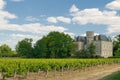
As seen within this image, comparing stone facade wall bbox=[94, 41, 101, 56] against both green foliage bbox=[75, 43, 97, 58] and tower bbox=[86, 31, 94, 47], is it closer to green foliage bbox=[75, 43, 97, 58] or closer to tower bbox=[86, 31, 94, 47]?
tower bbox=[86, 31, 94, 47]

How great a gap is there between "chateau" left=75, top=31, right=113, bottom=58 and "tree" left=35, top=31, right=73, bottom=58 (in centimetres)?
1537

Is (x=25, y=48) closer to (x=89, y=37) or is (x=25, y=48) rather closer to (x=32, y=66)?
(x=89, y=37)

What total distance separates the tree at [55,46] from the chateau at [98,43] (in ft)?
50.4

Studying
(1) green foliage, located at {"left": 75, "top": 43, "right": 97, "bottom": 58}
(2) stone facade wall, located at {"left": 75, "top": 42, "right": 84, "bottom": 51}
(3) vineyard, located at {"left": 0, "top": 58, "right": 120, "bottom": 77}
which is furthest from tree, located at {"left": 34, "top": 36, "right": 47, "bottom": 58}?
(3) vineyard, located at {"left": 0, "top": 58, "right": 120, "bottom": 77}

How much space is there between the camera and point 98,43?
13238 cm

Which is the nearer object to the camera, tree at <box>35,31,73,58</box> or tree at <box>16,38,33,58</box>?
tree at <box>35,31,73,58</box>

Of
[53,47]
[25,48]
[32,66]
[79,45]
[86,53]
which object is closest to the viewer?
[32,66]

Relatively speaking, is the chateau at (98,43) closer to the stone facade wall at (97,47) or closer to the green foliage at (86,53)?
the stone facade wall at (97,47)

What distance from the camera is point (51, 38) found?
4751 inches

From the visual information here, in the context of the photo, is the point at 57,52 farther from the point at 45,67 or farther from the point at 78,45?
the point at 45,67

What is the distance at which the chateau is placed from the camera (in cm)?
13212

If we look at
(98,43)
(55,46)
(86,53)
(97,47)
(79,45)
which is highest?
(98,43)

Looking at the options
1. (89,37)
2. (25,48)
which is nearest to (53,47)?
(25,48)

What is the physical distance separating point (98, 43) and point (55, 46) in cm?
2487
